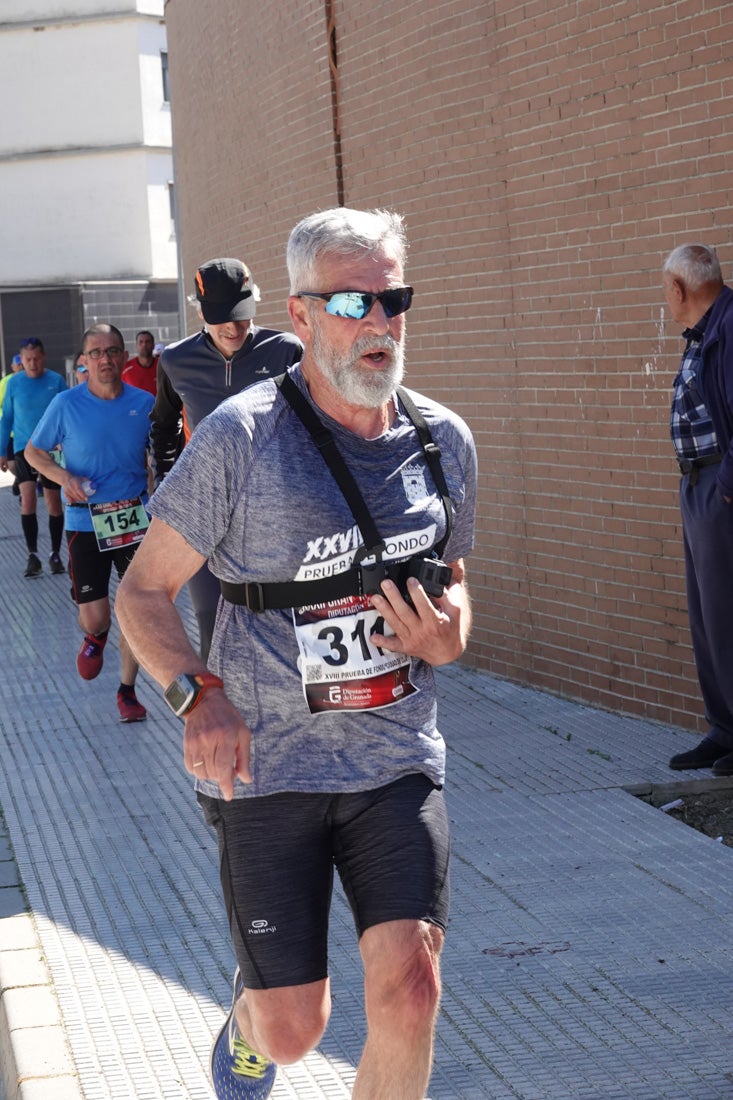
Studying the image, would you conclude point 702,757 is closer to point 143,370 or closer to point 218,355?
point 218,355

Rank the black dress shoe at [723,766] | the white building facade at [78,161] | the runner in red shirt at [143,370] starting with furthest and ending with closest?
the white building facade at [78,161] < the runner in red shirt at [143,370] < the black dress shoe at [723,766]

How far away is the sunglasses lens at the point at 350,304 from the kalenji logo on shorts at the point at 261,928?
126cm

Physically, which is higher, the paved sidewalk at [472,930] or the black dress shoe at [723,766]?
the black dress shoe at [723,766]

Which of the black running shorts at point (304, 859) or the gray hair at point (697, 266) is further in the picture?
the gray hair at point (697, 266)

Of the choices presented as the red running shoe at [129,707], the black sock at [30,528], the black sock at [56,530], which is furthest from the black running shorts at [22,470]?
the red running shoe at [129,707]

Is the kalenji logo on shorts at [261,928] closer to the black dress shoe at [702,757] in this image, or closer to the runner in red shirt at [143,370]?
the black dress shoe at [702,757]

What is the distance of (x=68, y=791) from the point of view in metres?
7.57

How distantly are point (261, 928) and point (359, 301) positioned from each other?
130 cm

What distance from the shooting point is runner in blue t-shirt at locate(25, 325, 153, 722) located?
9.06 m

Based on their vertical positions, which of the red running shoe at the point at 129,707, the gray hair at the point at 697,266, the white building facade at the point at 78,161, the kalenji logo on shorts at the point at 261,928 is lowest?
the red running shoe at the point at 129,707

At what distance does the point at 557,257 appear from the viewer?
8609 millimetres

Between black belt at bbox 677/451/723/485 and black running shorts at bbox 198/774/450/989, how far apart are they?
3.61 metres

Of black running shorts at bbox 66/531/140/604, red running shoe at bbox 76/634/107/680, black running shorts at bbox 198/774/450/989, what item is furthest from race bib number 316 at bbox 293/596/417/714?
red running shoe at bbox 76/634/107/680

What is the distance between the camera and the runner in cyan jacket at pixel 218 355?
656 cm
